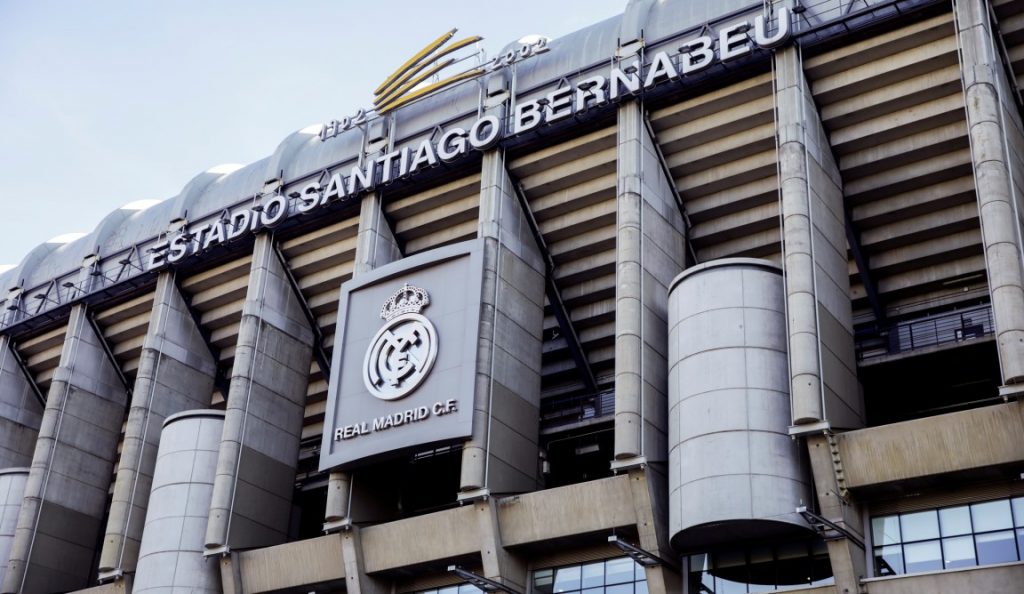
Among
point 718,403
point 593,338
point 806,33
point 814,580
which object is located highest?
point 806,33

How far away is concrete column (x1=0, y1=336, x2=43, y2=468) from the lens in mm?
63375

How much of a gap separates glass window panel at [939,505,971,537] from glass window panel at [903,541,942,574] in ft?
1.69

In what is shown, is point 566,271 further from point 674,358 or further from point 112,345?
point 112,345

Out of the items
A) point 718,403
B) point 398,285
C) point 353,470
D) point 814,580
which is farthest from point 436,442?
point 814,580

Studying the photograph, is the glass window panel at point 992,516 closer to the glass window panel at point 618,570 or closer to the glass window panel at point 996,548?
the glass window panel at point 996,548

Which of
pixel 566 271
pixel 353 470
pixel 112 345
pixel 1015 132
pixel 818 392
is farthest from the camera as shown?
pixel 112 345

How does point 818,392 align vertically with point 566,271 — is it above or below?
below

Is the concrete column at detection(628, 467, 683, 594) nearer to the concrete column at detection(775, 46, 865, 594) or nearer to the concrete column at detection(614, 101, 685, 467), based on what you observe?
the concrete column at detection(614, 101, 685, 467)

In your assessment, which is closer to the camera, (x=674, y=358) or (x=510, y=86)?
(x=674, y=358)

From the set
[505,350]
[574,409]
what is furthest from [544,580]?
[574,409]

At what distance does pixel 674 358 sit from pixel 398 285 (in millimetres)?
12800

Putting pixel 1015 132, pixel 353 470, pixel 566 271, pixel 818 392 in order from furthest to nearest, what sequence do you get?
1. pixel 566 271
2. pixel 353 470
3. pixel 1015 132
4. pixel 818 392

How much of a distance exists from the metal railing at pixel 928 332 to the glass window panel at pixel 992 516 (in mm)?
7401

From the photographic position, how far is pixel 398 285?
160 ft
